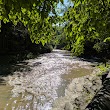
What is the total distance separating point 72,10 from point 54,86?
1039 cm

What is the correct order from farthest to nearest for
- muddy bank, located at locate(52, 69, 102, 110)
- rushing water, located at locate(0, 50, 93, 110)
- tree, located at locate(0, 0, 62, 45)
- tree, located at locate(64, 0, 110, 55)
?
rushing water, located at locate(0, 50, 93, 110) → muddy bank, located at locate(52, 69, 102, 110) → tree, located at locate(64, 0, 110, 55) → tree, located at locate(0, 0, 62, 45)

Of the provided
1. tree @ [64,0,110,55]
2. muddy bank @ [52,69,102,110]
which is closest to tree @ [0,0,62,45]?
tree @ [64,0,110,55]

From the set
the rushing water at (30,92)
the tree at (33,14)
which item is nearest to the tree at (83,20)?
the tree at (33,14)

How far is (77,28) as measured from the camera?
165 inches

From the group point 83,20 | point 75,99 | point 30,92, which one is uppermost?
point 83,20

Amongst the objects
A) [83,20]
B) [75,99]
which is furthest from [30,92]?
[83,20]

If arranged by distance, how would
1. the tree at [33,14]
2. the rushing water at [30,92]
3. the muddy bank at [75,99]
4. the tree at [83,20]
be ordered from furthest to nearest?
the rushing water at [30,92] < the muddy bank at [75,99] < the tree at [83,20] < the tree at [33,14]

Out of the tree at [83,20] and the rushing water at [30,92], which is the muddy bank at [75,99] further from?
the tree at [83,20]

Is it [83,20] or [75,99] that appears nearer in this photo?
[83,20]

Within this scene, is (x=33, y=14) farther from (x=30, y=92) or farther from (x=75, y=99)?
(x=30, y=92)

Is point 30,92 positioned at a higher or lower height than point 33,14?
lower

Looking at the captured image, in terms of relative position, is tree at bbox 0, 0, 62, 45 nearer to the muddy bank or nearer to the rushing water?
the muddy bank

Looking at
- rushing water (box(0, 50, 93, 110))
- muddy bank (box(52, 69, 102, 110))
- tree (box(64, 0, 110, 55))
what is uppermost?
tree (box(64, 0, 110, 55))

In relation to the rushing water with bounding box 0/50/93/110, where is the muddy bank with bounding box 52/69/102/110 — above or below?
above
